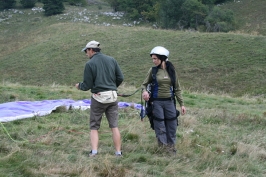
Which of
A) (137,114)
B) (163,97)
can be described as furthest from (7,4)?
(163,97)

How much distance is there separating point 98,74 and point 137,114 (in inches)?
165

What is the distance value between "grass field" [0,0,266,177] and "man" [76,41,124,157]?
0.46 m

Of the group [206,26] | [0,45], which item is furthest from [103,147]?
[0,45]

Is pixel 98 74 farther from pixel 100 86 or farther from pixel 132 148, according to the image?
pixel 132 148

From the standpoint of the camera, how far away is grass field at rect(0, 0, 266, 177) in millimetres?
5484

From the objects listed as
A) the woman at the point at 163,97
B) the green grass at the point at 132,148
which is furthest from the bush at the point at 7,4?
the woman at the point at 163,97

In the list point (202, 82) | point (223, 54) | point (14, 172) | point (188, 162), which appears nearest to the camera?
point (14, 172)

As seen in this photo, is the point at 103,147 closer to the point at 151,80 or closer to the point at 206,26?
the point at 151,80

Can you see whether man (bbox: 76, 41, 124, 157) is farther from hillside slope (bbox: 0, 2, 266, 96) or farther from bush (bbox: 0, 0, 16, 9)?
bush (bbox: 0, 0, 16, 9)

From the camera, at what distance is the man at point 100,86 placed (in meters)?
5.84

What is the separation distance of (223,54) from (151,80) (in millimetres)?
23026

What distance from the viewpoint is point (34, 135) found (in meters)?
7.09

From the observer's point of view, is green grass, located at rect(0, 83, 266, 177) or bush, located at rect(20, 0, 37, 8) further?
bush, located at rect(20, 0, 37, 8)

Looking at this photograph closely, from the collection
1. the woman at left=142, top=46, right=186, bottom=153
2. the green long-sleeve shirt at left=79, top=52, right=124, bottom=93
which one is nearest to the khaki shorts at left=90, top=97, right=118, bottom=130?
the green long-sleeve shirt at left=79, top=52, right=124, bottom=93
